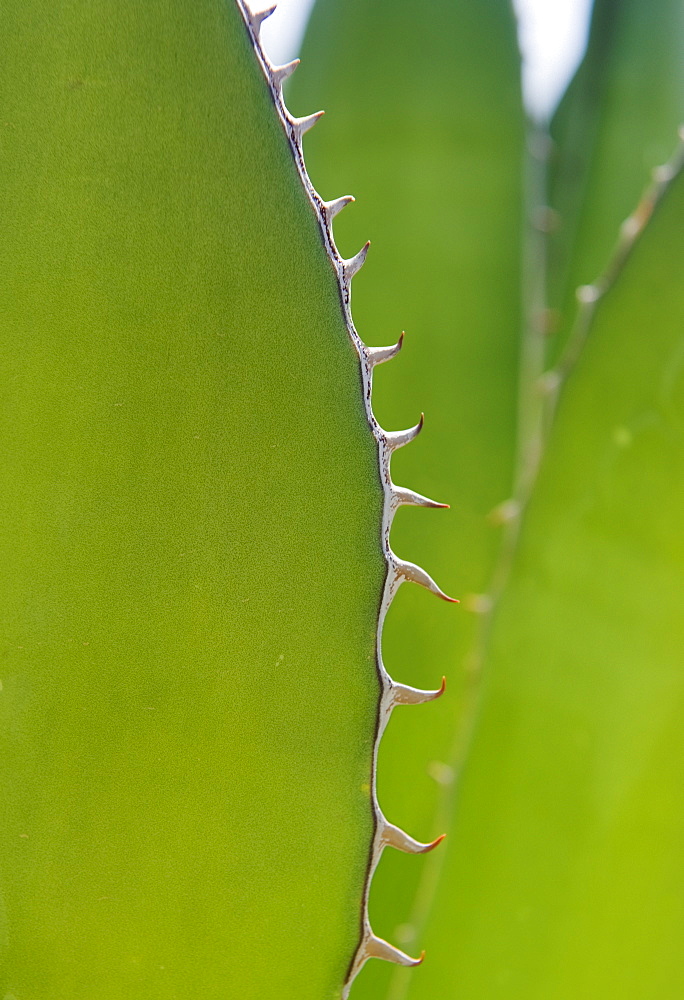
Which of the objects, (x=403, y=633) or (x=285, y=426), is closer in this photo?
(x=285, y=426)

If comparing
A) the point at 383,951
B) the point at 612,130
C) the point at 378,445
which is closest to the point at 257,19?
the point at 378,445

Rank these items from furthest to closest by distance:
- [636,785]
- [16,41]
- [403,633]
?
[403,633], [636,785], [16,41]

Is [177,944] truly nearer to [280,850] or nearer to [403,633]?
[280,850]

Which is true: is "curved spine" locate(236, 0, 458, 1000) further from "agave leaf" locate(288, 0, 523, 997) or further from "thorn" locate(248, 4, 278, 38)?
"agave leaf" locate(288, 0, 523, 997)

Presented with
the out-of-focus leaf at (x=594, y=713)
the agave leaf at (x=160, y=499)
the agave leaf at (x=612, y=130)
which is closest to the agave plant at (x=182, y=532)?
the agave leaf at (x=160, y=499)

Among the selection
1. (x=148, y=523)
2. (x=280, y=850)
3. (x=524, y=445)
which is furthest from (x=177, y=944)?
(x=524, y=445)

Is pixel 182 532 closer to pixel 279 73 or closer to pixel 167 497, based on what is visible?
pixel 167 497
